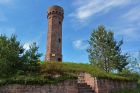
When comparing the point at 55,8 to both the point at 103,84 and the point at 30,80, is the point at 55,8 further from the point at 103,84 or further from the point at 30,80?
the point at 30,80

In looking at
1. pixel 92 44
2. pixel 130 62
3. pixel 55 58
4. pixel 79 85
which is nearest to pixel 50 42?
pixel 55 58

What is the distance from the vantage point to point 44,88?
519 inches

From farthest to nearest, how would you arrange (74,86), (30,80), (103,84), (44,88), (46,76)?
(103,84), (74,86), (46,76), (44,88), (30,80)

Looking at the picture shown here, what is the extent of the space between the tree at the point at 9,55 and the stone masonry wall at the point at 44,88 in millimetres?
1888

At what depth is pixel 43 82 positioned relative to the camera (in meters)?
13.2

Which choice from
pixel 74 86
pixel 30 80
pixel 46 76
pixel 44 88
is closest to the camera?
pixel 30 80

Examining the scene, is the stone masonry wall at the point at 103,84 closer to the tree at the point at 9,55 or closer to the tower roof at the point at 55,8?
the tree at the point at 9,55

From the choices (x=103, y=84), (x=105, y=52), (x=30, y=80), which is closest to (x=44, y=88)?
(x=30, y=80)

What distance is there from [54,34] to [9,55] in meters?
19.3

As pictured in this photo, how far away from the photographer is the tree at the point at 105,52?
1291 inches

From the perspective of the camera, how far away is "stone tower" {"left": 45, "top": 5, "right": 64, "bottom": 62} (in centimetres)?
3303

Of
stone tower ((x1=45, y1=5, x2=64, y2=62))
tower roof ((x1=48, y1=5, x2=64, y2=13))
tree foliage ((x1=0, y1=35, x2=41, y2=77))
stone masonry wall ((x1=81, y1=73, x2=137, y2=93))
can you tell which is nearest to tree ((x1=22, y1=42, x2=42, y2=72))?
tree foliage ((x1=0, y1=35, x2=41, y2=77))

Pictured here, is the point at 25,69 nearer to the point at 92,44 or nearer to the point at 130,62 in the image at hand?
the point at 130,62

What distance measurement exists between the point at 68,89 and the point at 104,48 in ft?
68.3
